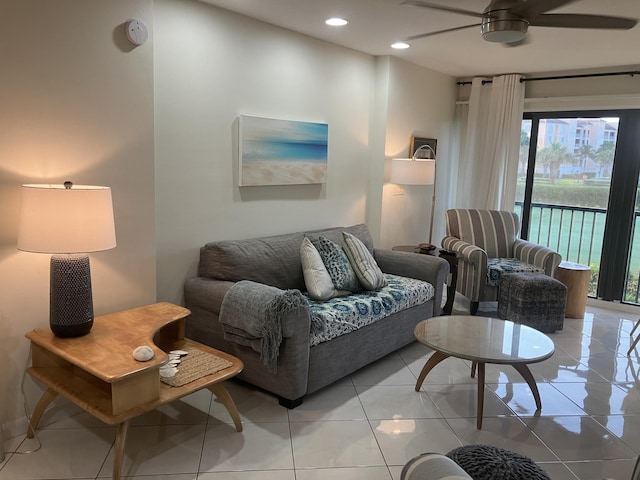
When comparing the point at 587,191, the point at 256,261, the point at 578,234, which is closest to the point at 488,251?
the point at 578,234

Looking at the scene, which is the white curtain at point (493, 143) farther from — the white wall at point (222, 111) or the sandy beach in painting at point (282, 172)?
the sandy beach in painting at point (282, 172)

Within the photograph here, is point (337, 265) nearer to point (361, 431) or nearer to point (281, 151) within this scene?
point (281, 151)

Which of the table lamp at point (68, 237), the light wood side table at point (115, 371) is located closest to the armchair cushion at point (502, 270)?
the light wood side table at point (115, 371)

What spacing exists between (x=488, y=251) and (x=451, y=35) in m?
2.14

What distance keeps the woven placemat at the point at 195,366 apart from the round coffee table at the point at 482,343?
1.13 metres

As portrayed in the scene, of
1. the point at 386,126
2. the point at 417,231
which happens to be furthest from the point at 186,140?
the point at 417,231

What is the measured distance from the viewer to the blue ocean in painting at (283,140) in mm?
3484

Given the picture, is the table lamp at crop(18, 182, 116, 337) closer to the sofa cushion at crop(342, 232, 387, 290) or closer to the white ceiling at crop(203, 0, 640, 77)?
the white ceiling at crop(203, 0, 640, 77)

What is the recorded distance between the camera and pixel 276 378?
2787mm

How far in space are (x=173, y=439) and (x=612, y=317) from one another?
13.8ft

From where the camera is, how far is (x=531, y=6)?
2383 millimetres

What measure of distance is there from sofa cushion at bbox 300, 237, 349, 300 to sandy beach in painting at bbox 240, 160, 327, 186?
57 cm

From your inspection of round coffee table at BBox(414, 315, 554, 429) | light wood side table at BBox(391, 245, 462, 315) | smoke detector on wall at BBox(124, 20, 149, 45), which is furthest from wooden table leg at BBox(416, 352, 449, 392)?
smoke detector on wall at BBox(124, 20, 149, 45)

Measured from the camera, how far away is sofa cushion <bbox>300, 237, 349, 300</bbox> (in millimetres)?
3289
